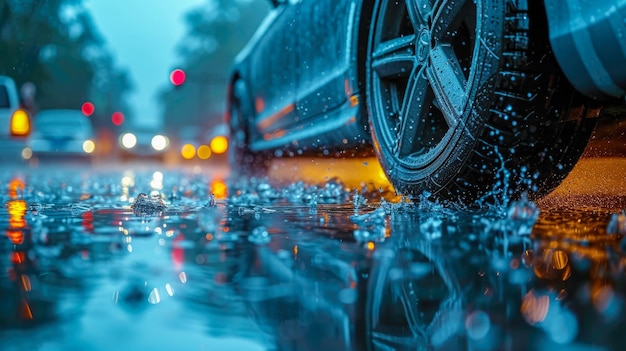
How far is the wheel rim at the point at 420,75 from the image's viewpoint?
3.69 metres

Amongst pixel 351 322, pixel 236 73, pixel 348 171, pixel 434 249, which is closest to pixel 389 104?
pixel 434 249

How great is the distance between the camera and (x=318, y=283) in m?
2.22

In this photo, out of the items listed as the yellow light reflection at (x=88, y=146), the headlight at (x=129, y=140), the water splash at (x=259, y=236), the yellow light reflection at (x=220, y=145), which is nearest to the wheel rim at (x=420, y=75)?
the water splash at (x=259, y=236)

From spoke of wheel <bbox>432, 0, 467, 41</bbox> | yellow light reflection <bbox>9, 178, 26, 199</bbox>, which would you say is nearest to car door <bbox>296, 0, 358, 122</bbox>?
spoke of wheel <bbox>432, 0, 467, 41</bbox>

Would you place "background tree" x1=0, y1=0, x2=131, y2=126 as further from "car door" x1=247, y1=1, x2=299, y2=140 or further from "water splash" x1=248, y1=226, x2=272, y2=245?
"water splash" x1=248, y1=226, x2=272, y2=245

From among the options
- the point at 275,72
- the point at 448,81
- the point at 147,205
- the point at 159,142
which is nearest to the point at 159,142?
the point at 159,142

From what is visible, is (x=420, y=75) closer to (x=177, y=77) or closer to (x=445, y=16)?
(x=445, y=16)

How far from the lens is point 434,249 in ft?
9.03

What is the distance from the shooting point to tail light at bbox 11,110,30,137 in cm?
1459

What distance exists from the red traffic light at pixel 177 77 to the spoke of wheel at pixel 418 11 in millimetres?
9556

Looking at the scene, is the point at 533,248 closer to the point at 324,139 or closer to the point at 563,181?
the point at 563,181

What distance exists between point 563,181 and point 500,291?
189 centimetres

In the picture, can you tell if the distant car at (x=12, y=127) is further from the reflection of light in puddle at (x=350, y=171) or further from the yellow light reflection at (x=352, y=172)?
the yellow light reflection at (x=352, y=172)

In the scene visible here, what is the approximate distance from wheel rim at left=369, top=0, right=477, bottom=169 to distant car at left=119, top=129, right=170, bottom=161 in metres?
24.8
